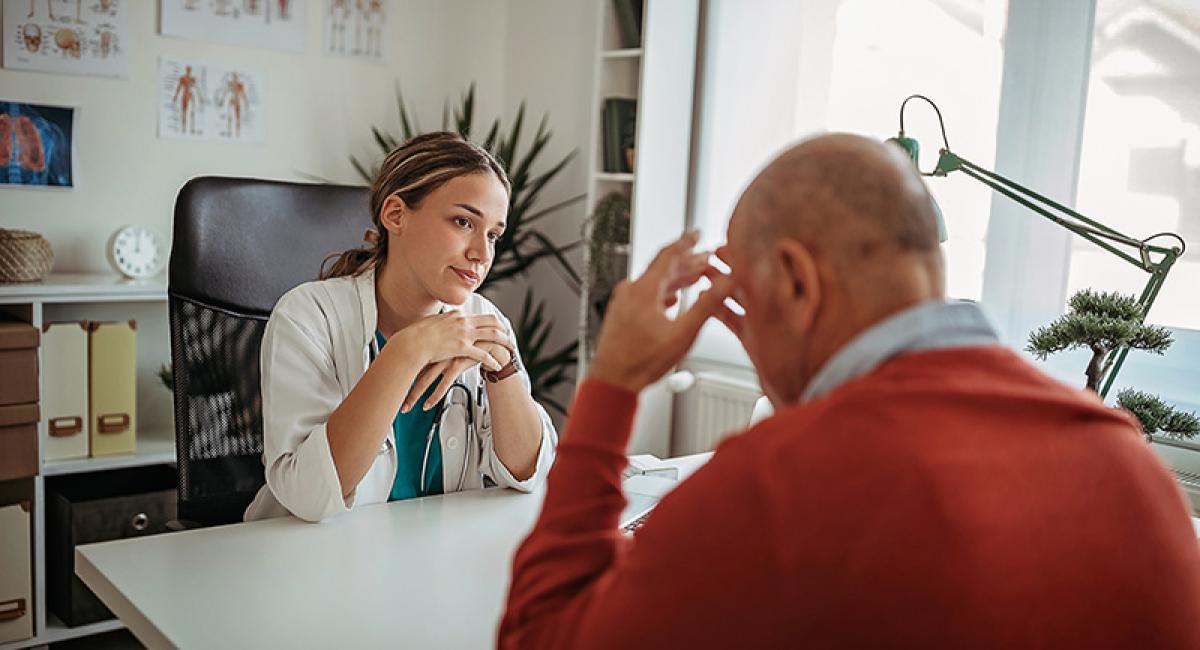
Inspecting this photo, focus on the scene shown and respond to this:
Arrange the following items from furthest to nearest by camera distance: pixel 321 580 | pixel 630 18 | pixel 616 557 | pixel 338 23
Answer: pixel 338 23
pixel 630 18
pixel 321 580
pixel 616 557

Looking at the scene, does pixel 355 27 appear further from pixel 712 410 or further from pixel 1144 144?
pixel 1144 144

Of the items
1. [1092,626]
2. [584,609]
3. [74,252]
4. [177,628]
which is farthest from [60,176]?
[1092,626]

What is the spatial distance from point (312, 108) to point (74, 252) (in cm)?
84

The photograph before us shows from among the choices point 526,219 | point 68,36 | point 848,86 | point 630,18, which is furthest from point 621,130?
point 68,36

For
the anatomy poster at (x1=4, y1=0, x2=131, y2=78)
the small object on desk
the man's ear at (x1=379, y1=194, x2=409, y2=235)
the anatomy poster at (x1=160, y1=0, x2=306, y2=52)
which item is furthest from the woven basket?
the small object on desk

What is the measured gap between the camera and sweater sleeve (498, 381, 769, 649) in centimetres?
70

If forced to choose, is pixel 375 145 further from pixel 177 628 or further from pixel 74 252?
pixel 177 628

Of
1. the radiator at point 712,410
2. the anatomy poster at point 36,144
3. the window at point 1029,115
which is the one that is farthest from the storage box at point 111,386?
the window at point 1029,115

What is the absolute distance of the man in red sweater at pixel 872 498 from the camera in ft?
2.22

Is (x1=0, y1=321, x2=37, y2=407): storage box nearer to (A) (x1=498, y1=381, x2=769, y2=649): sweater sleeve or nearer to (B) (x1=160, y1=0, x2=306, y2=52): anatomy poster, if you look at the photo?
(B) (x1=160, y1=0, x2=306, y2=52): anatomy poster

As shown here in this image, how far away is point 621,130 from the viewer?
3416 mm

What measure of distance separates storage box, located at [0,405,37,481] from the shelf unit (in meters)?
0.02

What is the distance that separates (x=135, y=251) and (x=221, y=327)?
135cm

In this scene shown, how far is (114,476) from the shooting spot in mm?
3043
